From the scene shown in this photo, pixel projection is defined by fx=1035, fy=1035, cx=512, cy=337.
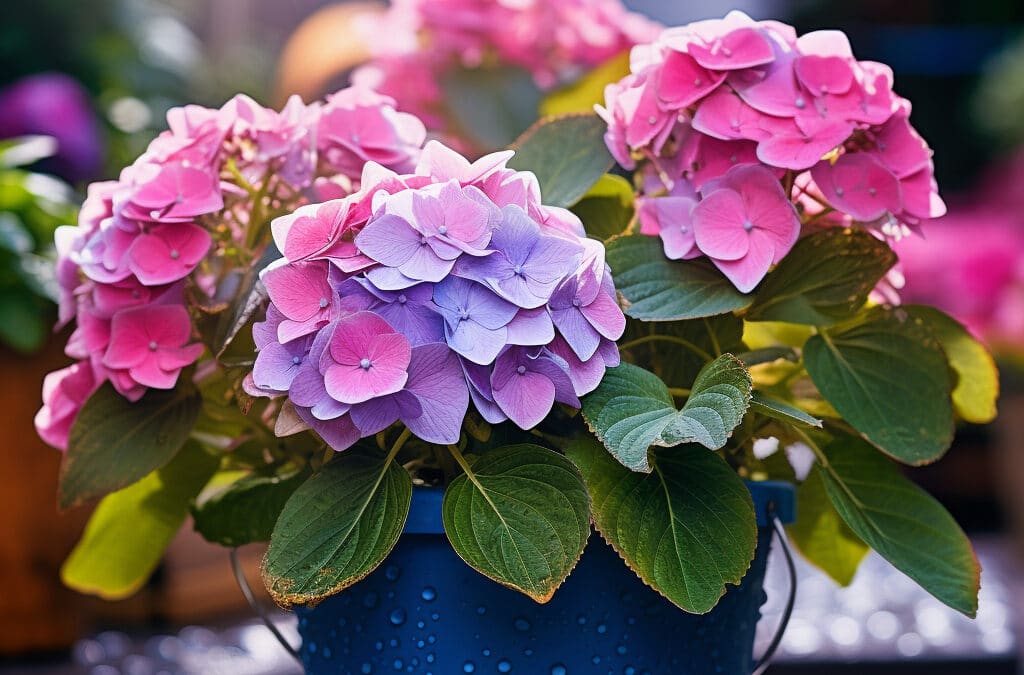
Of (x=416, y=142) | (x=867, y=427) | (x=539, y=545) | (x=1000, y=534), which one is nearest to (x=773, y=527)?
(x=867, y=427)

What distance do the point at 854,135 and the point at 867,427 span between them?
6.6 inches

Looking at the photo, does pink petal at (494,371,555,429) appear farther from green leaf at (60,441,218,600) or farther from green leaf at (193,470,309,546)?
green leaf at (60,441,218,600)

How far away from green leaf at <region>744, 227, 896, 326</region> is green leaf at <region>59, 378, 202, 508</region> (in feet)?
1.09

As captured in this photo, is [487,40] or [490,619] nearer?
[490,619]

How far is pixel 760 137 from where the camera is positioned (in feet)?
1.79

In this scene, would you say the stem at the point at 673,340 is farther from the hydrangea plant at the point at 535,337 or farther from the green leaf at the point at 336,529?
the green leaf at the point at 336,529

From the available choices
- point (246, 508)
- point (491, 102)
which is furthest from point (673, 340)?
point (491, 102)

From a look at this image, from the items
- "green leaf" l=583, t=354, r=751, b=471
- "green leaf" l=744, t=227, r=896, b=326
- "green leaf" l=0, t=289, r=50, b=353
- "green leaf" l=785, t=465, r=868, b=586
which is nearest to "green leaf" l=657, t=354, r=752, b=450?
"green leaf" l=583, t=354, r=751, b=471

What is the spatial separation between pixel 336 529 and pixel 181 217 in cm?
19

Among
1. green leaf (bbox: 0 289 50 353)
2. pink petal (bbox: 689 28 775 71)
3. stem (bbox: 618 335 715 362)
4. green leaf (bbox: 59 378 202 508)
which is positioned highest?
pink petal (bbox: 689 28 775 71)

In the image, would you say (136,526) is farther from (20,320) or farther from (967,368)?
(967,368)

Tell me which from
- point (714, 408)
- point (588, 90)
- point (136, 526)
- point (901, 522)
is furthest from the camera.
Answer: point (588, 90)

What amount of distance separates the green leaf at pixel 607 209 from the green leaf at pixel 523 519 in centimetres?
20

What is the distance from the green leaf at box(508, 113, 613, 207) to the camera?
0.61 m
